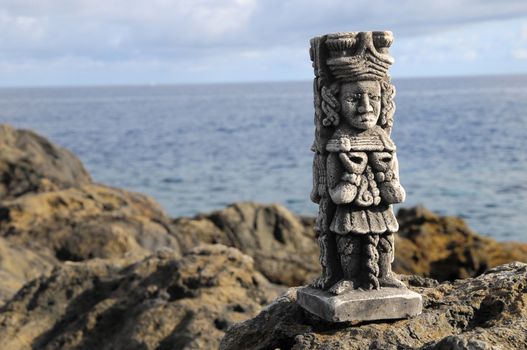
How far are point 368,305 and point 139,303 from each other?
3551 millimetres

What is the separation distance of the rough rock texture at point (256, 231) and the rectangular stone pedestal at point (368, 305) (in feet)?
34.0

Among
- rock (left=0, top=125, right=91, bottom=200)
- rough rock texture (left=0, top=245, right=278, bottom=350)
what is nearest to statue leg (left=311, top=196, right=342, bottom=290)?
rough rock texture (left=0, top=245, right=278, bottom=350)

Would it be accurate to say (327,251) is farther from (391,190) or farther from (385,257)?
(391,190)

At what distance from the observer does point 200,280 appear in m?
9.61

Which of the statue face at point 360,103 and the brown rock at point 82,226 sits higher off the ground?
the statue face at point 360,103

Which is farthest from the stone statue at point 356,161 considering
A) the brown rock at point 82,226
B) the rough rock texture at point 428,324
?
the brown rock at point 82,226

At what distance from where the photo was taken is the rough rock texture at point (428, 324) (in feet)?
20.9

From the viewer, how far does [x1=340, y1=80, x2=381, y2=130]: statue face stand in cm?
708

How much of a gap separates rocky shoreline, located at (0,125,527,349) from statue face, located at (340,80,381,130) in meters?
1.72

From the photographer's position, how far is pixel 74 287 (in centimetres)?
1006

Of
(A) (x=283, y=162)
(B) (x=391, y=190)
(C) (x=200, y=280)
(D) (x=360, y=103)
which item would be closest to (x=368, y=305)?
(B) (x=391, y=190)

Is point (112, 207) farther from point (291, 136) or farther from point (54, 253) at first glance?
point (291, 136)

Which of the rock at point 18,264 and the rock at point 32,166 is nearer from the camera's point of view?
the rock at point 18,264

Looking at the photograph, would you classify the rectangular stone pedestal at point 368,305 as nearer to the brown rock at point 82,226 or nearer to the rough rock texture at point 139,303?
the rough rock texture at point 139,303
